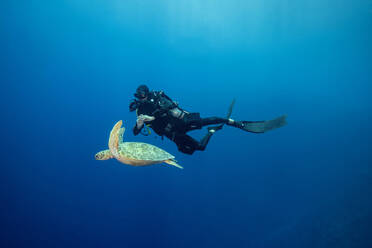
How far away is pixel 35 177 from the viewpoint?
18.2 meters

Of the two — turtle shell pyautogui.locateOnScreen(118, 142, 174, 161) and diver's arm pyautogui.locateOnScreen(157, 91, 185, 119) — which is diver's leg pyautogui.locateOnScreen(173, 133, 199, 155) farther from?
turtle shell pyautogui.locateOnScreen(118, 142, 174, 161)

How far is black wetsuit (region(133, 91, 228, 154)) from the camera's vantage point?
11.5 feet

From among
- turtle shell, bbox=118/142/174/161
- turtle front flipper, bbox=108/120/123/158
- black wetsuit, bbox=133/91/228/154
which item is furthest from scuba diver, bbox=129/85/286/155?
turtle front flipper, bbox=108/120/123/158

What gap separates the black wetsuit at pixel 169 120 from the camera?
351cm

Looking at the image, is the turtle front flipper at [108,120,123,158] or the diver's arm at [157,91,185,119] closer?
the turtle front flipper at [108,120,123,158]

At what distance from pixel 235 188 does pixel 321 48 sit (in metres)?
48.1

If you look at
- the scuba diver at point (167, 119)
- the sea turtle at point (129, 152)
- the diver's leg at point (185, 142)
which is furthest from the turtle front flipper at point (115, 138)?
the diver's leg at point (185, 142)

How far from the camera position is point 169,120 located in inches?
147

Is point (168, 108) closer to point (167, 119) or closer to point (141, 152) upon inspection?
point (167, 119)

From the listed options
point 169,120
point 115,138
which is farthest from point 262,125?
point 115,138

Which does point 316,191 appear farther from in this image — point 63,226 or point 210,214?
point 63,226

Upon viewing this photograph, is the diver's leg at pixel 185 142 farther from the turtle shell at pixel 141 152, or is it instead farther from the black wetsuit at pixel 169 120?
the turtle shell at pixel 141 152

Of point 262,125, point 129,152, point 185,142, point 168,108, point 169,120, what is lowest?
point 129,152

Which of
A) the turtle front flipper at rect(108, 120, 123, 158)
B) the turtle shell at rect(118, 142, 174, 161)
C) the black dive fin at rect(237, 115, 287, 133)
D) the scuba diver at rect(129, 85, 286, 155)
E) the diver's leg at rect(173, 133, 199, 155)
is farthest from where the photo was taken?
the black dive fin at rect(237, 115, 287, 133)
